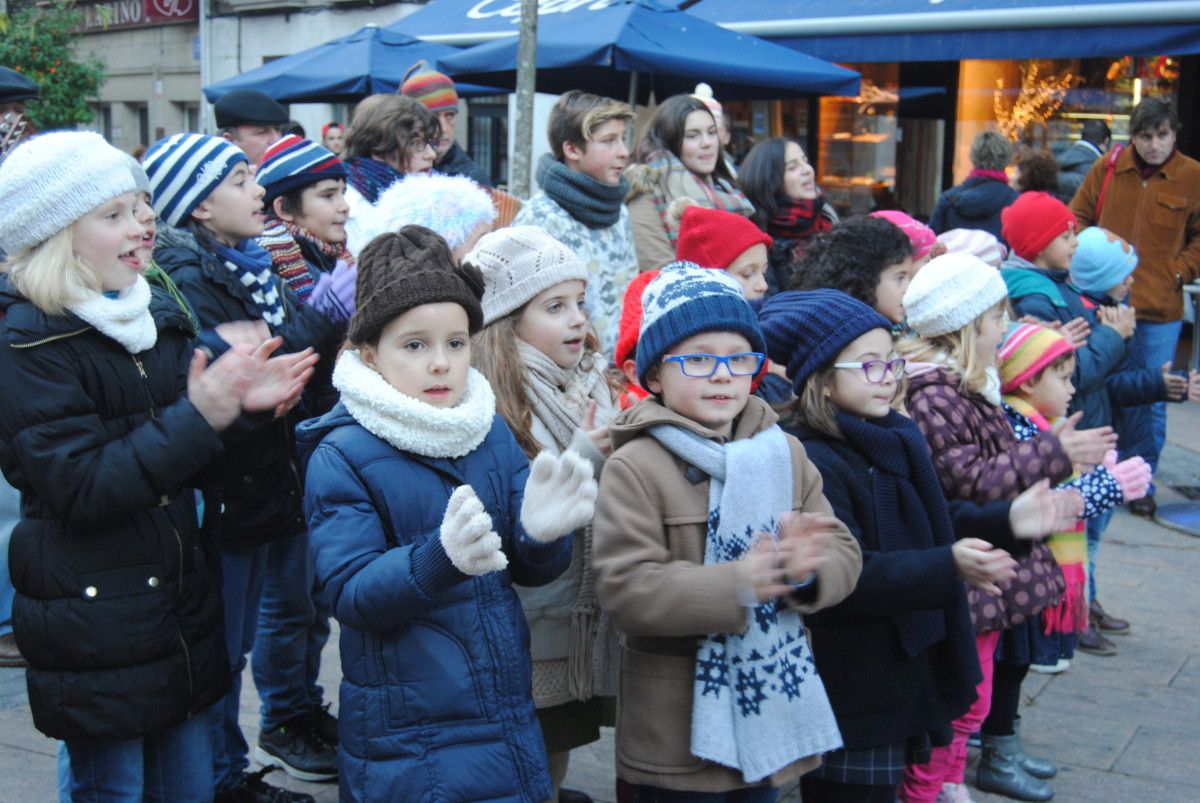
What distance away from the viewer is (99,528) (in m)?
2.85

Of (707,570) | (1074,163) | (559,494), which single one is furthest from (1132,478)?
(1074,163)

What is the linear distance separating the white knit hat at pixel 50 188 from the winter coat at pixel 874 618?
5.81ft

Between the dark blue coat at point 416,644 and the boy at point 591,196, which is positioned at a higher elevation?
the boy at point 591,196

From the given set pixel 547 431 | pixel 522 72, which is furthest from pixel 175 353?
pixel 522 72

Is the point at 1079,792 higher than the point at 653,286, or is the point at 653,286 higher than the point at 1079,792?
the point at 653,286

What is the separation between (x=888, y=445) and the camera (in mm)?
3211

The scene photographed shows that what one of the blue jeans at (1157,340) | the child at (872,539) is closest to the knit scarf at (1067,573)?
the child at (872,539)

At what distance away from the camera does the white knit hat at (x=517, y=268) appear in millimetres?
3387

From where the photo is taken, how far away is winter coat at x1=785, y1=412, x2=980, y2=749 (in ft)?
10.3

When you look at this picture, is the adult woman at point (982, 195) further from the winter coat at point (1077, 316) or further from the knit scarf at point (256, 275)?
the knit scarf at point (256, 275)

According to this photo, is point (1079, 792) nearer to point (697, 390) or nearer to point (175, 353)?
point (697, 390)

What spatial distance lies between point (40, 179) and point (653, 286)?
139 centimetres

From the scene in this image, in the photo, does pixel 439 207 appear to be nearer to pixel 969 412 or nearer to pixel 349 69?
pixel 969 412

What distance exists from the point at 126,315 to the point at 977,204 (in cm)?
645
